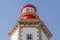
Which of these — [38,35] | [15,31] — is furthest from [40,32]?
[15,31]

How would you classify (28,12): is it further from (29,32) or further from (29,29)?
(29,32)

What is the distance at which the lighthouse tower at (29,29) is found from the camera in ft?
106

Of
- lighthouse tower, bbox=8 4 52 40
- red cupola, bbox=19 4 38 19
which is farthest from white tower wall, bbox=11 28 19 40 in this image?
red cupola, bbox=19 4 38 19

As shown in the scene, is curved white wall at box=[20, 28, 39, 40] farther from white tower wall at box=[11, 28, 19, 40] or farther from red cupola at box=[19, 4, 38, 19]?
red cupola at box=[19, 4, 38, 19]

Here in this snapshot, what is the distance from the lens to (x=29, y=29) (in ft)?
107

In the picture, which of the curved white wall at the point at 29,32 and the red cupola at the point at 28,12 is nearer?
the curved white wall at the point at 29,32

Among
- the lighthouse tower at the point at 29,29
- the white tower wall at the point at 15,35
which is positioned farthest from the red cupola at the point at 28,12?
the white tower wall at the point at 15,35

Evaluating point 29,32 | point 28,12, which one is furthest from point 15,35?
point 28,12

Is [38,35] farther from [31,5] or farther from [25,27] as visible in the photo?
[31,5]

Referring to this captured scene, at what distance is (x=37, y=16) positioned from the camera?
34.7m

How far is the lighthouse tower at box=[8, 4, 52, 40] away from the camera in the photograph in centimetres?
3241

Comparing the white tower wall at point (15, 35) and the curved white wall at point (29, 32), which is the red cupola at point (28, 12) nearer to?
the white tower wall at point (15, 35)

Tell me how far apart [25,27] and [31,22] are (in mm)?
928

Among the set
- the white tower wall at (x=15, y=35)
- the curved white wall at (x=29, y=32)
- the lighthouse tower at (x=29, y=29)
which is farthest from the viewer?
the white tower wall at (x=15, y=35)
